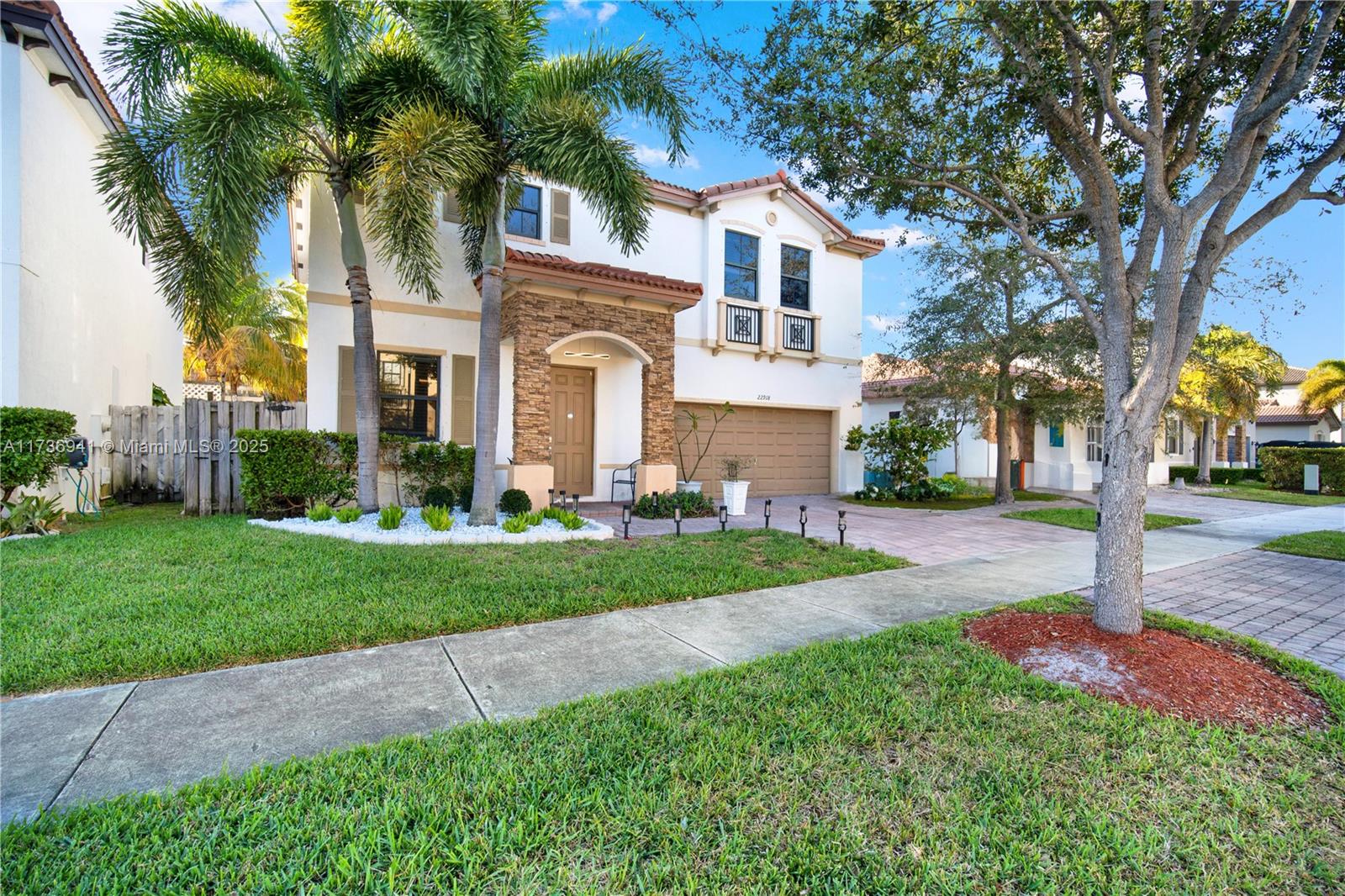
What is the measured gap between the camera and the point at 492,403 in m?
8.70

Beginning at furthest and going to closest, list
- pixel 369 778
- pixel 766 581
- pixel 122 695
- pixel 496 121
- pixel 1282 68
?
pixel 496 121
pixel 766 581
pixel 1282 68
pixel 122 695
pixel 369 778

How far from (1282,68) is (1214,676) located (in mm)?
4602

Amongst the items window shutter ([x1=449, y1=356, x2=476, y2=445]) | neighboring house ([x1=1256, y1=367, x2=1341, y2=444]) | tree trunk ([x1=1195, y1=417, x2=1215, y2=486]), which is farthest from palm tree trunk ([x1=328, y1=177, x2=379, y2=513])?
neighboring house ([x1=1256, y1=367, x2=1341, y2=444])

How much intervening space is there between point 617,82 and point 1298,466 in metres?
27.5

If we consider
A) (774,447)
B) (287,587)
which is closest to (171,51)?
(287,587)

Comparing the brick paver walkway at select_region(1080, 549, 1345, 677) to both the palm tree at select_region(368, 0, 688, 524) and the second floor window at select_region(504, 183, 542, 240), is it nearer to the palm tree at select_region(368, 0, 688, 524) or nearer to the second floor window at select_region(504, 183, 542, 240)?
the palm tree at select_region(368, 0, 688, 524)

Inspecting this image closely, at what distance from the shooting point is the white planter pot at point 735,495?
1199cm

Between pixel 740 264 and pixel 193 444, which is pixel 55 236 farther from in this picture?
pixel 740 264

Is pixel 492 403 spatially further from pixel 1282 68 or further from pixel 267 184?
pixel 1282 68

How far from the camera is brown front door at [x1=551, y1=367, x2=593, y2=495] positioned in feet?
41.3

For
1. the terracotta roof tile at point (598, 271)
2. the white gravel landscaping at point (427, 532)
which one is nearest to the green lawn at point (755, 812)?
the white gravel landscaping at point (427, 532)

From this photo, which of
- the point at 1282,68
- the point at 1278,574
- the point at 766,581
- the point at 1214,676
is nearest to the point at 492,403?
the point at 766,581

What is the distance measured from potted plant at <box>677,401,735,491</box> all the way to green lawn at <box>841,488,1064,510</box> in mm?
3877

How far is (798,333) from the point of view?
15719 mm
